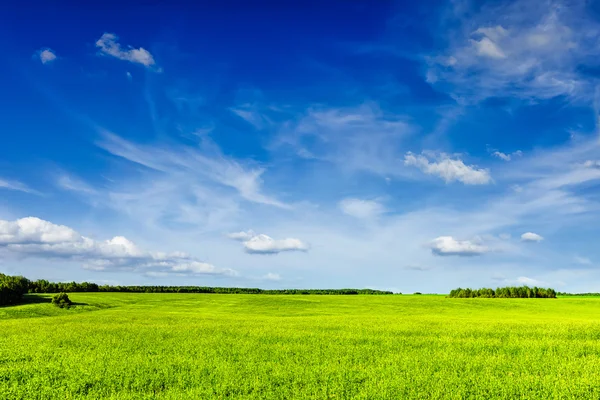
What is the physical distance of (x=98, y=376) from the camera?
15000 mm

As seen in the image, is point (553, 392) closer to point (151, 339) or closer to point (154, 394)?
point (154, 394)

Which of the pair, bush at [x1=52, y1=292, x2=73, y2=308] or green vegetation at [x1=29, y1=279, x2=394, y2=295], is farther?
green vegetation at [x1=29, y1=279, x2=394, y2=295]

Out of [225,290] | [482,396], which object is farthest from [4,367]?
[225,290]

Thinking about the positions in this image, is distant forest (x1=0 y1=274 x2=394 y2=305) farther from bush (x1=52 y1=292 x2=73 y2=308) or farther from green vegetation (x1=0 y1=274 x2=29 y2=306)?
bush (x1=52 y1=292 x2=73 y2=308)

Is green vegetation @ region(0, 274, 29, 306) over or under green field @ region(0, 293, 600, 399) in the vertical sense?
over

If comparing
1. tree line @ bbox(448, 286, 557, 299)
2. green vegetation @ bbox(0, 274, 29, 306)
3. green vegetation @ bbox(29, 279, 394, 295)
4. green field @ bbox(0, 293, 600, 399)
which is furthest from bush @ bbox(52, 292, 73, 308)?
tree line @ bbox(448, 286, 557, 299)

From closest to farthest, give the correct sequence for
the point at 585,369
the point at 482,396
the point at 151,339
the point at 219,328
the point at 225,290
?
the point at 482,396
the point at 585,369
the point at 151,339
the point at 219,328
the point at 225,290

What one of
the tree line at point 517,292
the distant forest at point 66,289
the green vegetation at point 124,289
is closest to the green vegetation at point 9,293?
the distant forest at point 66,289

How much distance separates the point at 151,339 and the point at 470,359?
16424mm

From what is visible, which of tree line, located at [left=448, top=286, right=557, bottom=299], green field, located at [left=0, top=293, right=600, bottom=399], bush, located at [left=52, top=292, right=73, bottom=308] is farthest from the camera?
tree line, located at [left=448, top=286, right=557, bottom=299]

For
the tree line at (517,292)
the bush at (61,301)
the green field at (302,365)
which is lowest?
the green field at (302,365)

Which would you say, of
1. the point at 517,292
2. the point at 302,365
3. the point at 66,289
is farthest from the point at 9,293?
the point at 517,292

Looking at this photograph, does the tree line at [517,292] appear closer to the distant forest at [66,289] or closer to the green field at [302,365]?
the distant forest at [66,289]

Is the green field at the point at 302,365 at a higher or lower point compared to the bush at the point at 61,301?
lower
